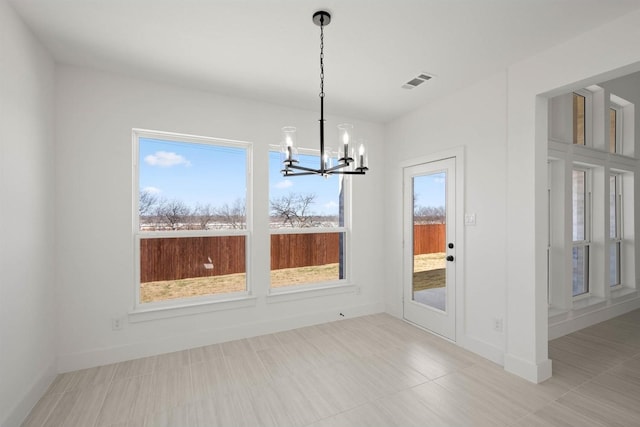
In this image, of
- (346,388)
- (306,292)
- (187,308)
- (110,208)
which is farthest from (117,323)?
(346,388)

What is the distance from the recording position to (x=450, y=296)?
338 cm

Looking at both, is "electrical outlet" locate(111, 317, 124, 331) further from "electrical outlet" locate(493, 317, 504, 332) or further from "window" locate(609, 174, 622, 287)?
"window" locate(609, 174, 622, 287)

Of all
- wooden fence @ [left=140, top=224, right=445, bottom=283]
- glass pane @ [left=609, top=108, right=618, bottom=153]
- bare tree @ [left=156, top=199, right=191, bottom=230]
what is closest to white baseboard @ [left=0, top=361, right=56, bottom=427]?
wooden fence @ [left=140, top=224, right=445, bottom=283]

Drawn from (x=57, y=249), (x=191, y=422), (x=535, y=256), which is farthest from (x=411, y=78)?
(x=57, y=249)

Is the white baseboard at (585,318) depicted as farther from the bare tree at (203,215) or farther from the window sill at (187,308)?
the bare tree at (203,215)

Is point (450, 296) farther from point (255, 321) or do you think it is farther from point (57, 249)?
point (57, 249)

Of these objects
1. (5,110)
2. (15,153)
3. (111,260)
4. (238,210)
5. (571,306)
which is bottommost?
(571,306)

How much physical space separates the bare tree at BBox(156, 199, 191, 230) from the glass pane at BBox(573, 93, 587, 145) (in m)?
4.92

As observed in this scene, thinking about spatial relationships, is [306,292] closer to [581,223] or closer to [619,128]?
[581,223]

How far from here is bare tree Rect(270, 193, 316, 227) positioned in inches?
149

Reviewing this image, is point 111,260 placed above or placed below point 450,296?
above

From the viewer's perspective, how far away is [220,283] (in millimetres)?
3467

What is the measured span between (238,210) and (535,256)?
309cm

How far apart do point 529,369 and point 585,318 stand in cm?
198
